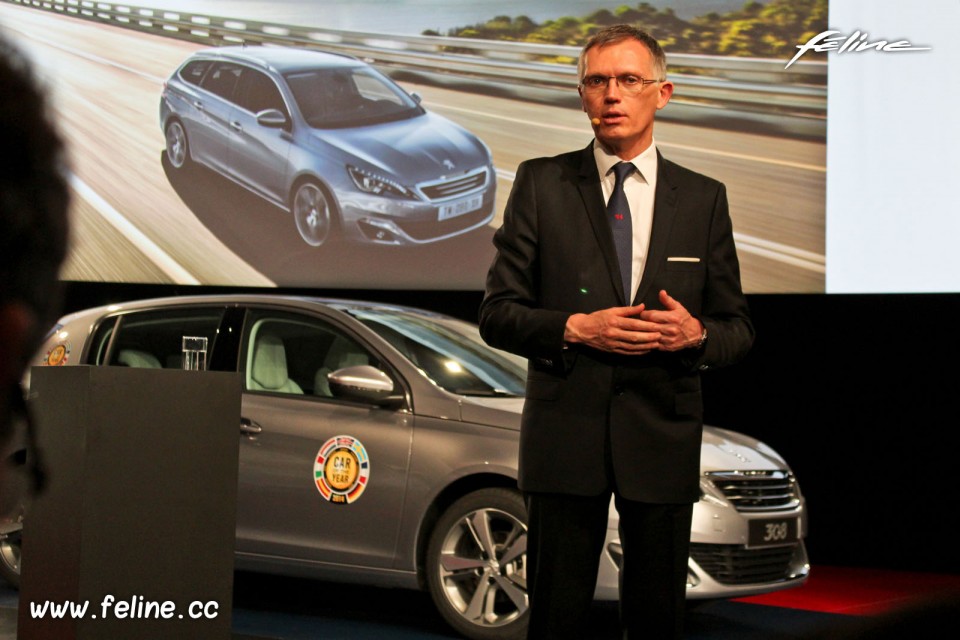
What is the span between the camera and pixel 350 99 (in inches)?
290

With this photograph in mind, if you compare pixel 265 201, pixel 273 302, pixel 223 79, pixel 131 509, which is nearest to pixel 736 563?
pixel 273 302

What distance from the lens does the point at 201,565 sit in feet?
11.3

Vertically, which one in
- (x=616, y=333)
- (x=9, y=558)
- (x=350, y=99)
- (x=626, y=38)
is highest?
(x=350, y=99)

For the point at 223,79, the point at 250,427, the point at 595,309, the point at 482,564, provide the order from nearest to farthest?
1. the point at 595,309
2. the point at 482,564
3. the point at 250,427
4. the point at 223,79

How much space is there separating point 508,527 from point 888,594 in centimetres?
263

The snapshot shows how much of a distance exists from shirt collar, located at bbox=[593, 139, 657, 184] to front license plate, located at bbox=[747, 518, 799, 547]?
272 centimetres

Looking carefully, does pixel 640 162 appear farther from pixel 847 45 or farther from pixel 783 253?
pixel 847 45

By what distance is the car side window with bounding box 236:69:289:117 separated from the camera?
7535 millimetres

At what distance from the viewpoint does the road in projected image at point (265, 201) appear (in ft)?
21.8

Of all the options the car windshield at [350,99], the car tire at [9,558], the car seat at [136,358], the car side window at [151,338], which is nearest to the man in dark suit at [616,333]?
the car side window at [151,338]

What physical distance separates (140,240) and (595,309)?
19.3 ft

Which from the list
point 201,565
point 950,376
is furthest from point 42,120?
point 950,376

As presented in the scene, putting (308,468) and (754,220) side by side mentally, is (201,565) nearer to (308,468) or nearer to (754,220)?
(308,468)

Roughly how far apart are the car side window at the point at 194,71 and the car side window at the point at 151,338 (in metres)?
2.28
